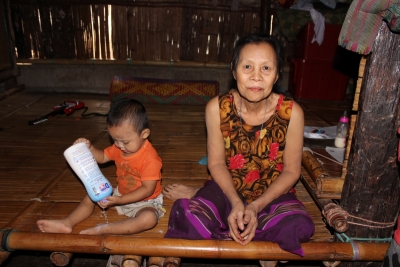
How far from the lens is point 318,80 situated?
5.63m

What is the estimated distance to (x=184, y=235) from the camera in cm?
180

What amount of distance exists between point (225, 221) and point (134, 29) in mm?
5219

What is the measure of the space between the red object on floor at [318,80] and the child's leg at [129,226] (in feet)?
14.5

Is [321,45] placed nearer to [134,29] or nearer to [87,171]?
[134,29]

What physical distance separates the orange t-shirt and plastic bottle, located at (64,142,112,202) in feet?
0.87

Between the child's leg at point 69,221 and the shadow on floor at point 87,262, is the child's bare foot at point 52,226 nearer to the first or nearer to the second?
the child's leg at point 69,221

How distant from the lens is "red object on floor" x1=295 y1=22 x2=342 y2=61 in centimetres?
530

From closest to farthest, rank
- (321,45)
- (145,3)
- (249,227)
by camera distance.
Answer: (249,227), (321,45), (145,3)

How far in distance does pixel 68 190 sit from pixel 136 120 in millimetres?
978

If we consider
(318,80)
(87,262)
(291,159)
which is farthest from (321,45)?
(87,262)

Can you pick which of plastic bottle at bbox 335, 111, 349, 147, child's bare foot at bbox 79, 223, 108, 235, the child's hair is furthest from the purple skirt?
plastic bottle at bbox 335, 111, 349, 147

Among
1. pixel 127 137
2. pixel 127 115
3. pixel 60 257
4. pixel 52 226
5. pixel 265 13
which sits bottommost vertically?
pixel 60 257

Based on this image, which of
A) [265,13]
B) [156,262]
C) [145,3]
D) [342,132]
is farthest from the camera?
[145,3]

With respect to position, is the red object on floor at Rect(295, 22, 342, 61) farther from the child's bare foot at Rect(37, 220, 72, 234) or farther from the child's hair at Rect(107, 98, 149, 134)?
the child's bare foot at Rect(37, 220, 72, 234)
